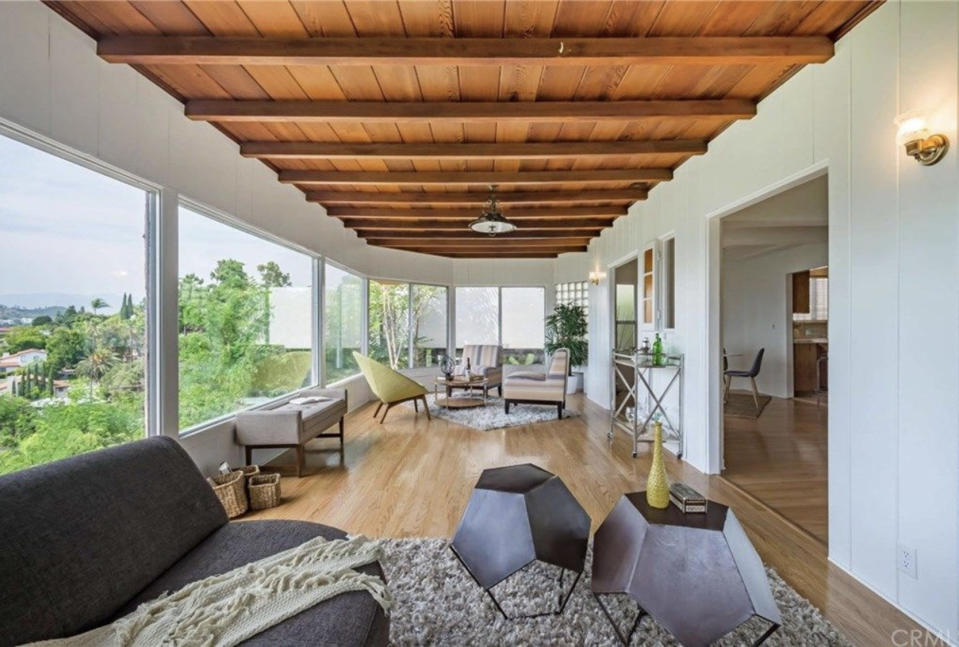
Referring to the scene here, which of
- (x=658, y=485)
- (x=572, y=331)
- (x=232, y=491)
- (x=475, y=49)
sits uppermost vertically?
(x=475, y=49)

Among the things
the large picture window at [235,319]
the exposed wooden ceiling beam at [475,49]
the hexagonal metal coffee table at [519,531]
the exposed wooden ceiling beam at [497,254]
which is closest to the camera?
the hexagonal metal coffee table at [519,531]

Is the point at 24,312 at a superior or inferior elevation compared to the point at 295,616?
superior

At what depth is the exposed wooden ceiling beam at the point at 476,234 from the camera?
6.07 meters

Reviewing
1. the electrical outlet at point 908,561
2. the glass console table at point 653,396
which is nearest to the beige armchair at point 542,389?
the glass console table at point 653,396

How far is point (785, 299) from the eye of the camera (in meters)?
6.57

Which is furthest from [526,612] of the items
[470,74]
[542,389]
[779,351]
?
[779,351]

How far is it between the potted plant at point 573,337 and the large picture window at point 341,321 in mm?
3641

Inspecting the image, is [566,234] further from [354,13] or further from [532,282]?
[354,13]

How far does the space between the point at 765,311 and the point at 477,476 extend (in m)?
6.50

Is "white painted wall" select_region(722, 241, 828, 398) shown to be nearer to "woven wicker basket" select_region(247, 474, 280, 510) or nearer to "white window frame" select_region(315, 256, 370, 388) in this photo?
"white window frame" select_region(315, 256, 370, 388)

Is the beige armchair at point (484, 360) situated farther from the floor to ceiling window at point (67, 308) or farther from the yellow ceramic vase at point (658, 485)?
the yellow ceramic vase at point (658, 485)

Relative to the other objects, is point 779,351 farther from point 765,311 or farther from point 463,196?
point 463,196

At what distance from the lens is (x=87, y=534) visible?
118 centimetres

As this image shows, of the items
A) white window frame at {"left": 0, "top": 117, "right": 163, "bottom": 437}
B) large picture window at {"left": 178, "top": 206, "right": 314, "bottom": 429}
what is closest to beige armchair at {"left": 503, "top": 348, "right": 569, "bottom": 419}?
large picture window at {"left": 178, "top": 206, "right": 314, "bottom": 429}
